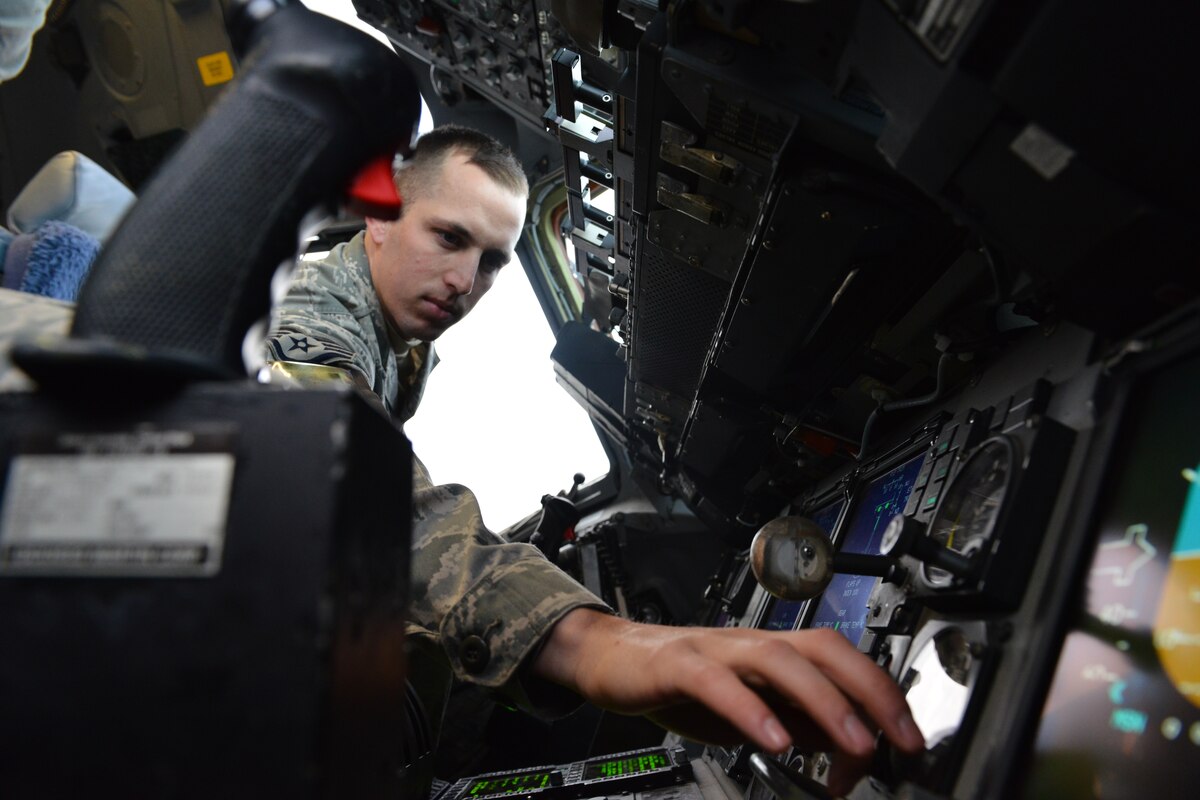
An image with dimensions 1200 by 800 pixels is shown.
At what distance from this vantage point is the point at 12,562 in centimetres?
51

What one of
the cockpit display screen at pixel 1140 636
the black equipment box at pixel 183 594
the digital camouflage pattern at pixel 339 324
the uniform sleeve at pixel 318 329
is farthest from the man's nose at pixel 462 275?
the cockpit display screen at pixel 1140 636

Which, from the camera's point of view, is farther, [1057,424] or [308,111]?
[1057,424]

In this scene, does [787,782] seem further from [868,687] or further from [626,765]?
[626,765]

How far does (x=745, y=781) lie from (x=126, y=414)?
159cm

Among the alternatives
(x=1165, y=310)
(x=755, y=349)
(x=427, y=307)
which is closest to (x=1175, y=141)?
(x=1165, y=310)

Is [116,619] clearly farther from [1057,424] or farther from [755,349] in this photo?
[755,349]

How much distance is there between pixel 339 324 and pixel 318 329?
230mm

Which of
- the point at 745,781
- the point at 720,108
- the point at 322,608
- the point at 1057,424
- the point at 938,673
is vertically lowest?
the point at 745,781

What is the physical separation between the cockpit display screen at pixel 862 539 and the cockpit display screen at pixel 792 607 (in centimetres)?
13

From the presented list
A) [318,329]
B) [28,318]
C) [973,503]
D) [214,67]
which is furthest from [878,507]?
[214,67]

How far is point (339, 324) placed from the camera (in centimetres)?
180

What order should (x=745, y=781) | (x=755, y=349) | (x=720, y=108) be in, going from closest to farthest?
(x=720, y=108) < (x=745, y=781) < (x=755, y=349)

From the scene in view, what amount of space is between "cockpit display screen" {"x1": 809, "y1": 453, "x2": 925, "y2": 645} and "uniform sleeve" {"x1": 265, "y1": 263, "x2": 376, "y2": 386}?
120cm

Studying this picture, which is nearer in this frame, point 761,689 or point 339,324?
point 761,689
